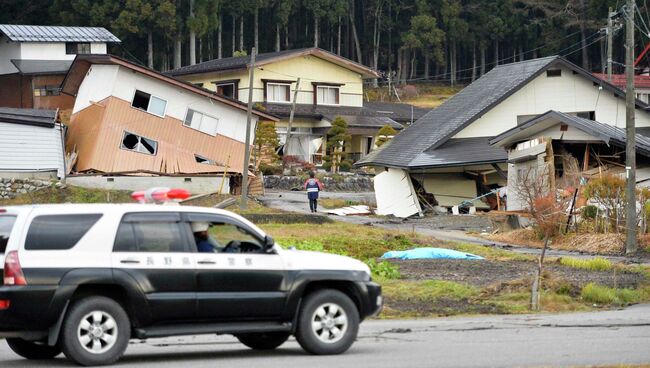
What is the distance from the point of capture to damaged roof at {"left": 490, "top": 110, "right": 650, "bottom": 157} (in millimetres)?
33625

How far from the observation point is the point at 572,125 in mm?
34469

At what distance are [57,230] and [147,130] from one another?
33509mm

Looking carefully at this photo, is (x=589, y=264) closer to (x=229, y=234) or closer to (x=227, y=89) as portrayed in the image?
(x=229, y=234)

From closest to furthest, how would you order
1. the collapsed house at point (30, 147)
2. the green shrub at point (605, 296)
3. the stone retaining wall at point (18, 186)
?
the green shrub at point (605, 296), the stone retaining wall at point (18, 186), the collapsed house at point (30, 147)

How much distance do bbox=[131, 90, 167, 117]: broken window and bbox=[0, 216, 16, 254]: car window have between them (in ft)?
109

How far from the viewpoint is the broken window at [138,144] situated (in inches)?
1718

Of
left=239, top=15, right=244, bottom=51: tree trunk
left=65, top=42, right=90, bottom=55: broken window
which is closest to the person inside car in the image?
left=65, top=42, right=90, bottom=55: broken window

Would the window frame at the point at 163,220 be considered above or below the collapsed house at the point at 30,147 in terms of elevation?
below

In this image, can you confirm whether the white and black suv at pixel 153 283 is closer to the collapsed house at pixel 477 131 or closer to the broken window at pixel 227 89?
the collapsed house at pixel 477 131

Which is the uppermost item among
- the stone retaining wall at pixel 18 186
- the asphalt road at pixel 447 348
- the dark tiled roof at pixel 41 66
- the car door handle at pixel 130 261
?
the dark tiled roof at pixel 41 66

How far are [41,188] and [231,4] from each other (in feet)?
123

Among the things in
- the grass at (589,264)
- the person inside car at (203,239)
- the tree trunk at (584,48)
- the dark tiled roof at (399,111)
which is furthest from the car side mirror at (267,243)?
the tree trunk at (584,48)

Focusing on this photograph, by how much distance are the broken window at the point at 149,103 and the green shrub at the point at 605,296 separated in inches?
1127

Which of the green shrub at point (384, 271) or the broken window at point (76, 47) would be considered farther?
the broken window at point (76, 47)
